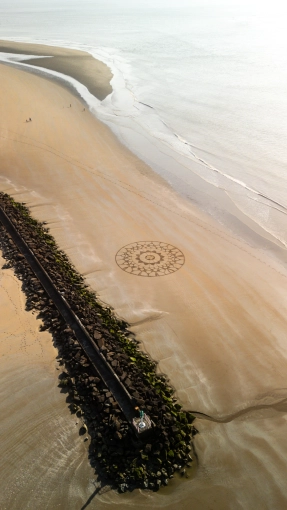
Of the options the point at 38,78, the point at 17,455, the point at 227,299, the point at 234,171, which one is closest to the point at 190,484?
the point at 17,455

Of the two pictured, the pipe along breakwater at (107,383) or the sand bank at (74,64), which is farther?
the sand bank at (74,64)

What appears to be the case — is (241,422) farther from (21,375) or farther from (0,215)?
(0,215)

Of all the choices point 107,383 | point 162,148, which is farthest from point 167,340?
point 162,148

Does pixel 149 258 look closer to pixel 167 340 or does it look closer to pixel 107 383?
pixel 167 340

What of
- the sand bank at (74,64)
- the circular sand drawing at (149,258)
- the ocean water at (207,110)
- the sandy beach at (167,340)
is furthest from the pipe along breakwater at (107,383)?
the sand bank at (74,64)

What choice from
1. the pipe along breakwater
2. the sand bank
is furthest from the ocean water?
the pipe along breakwater

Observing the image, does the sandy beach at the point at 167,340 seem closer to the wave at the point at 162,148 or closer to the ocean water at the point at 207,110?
the wave at the point at 162,148

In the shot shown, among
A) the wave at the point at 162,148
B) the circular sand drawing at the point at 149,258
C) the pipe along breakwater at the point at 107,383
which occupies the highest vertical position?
the pipe along breakwater at the point at 107,383
